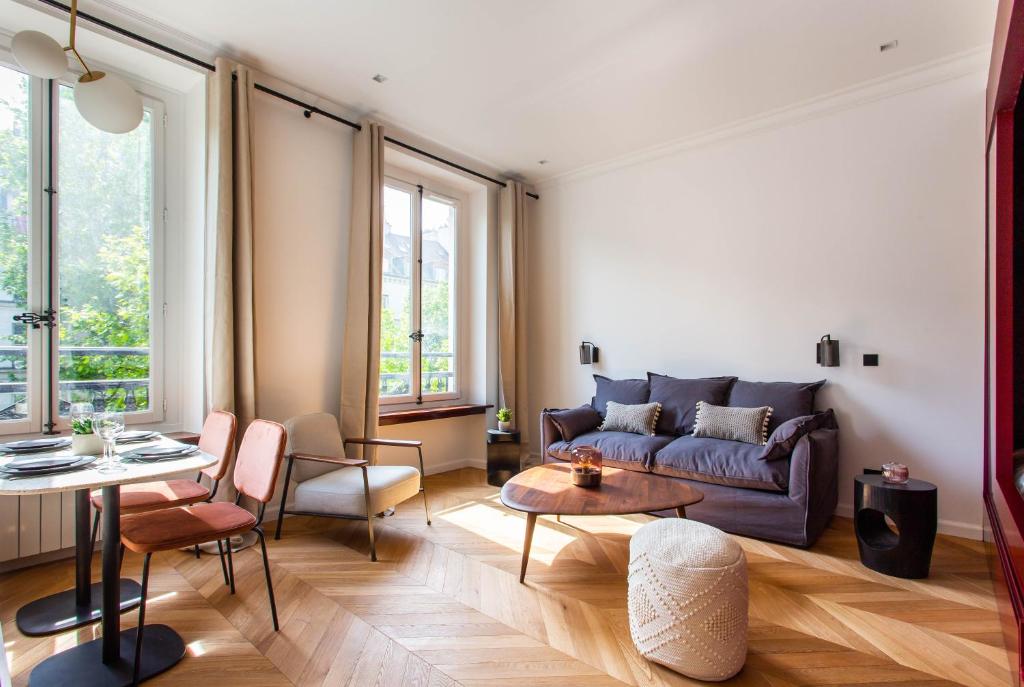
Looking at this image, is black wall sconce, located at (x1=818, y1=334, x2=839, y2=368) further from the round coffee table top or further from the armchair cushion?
the armchair cushion

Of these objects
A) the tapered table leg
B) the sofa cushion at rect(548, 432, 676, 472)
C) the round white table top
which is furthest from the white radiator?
the sofa cushion at rect(548, 432, 676, 472)

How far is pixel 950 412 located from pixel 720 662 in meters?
2.66

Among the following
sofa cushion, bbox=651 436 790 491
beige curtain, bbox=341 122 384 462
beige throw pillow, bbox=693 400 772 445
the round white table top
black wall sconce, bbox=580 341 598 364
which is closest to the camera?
the round white table top

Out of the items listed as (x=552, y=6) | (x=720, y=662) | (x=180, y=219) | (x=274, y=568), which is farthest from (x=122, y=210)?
(x=720, y=662)

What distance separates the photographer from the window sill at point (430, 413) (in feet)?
14.4

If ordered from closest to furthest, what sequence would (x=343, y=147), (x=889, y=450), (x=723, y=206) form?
(x=889, y=450), (x=343, y=147), (x=723, y=206)

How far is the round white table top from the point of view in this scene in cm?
164

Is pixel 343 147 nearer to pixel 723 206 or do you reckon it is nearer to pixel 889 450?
pixel 723 206

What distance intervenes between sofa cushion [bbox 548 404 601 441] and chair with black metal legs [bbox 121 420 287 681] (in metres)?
2.42

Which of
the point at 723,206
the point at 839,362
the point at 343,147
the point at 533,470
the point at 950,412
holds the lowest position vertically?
the point at 533,470

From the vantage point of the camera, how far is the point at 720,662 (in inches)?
73.7

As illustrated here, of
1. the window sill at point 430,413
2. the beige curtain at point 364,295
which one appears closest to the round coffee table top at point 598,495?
the beige curtain at point 364,295

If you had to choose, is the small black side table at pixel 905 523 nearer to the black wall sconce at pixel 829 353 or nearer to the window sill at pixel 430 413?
the black wall sconce at pixel 829 353

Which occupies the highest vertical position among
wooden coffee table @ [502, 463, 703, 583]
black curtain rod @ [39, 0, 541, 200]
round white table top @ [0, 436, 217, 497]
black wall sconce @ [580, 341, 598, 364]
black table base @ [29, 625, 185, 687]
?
black curtain rod @ [39, 0, 541, 200]
